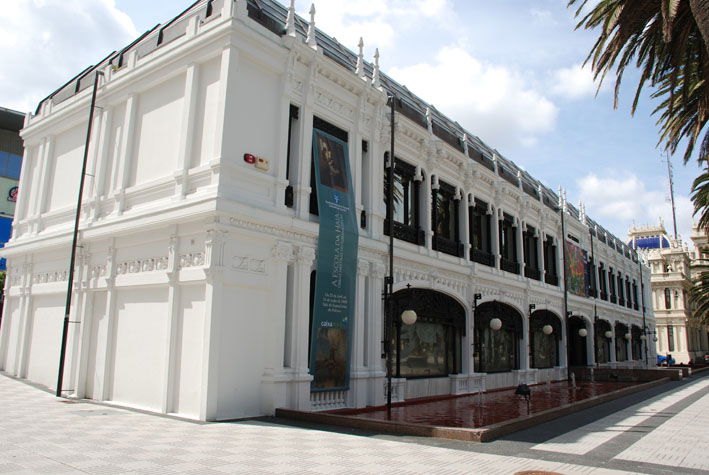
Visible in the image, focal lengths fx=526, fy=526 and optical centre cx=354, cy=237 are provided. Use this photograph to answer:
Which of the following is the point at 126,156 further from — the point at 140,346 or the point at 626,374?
the point at 626,374

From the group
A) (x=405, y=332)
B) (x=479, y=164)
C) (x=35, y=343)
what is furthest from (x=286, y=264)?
(x=479, y=164)

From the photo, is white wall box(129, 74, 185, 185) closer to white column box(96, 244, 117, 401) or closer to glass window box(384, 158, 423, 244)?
white column box(96, 244, 117, 401)

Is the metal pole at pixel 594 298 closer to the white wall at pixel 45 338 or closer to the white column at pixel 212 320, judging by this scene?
the white column at pixel 212 320

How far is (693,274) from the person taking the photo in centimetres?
8556

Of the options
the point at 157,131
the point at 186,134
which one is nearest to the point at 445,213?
the point at 186,134

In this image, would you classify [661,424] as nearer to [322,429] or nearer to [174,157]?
[322,429]

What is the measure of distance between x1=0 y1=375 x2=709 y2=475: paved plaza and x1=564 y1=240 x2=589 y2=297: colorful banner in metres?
20.0

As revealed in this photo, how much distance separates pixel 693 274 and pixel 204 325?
9380cm

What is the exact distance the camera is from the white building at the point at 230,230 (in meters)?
13.1

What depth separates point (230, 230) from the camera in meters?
12.7

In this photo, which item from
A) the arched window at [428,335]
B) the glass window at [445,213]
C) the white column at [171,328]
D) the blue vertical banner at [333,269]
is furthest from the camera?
the glass window at [445,213]

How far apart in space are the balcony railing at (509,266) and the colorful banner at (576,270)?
6994 mm

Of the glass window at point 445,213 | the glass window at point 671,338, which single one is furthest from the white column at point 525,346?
the glass window at point 671,338

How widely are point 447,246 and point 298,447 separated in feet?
44.7
